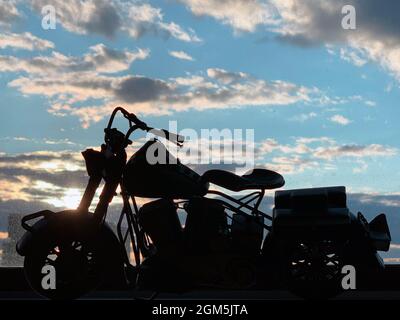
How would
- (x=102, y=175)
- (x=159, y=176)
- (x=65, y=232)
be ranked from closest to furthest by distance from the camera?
(x=159, y=176), (x=65, y=232), (x=102, y=175)

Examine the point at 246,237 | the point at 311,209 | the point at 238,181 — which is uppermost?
the point at 238,181

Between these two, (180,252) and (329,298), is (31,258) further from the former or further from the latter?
(329,298)

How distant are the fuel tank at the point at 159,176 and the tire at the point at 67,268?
745mm

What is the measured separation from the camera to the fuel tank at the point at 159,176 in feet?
19.2

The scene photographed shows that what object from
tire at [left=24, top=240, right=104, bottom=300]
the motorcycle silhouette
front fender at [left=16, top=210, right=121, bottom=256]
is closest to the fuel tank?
the motorcycle silhouette

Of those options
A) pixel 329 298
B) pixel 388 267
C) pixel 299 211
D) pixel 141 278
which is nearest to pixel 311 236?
pixel 299 211

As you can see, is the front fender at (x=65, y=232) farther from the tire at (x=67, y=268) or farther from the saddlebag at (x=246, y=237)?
the saddlebag at (x=246, y=237)

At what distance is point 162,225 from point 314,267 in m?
1.48

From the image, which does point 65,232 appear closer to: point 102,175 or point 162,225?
point 102,175

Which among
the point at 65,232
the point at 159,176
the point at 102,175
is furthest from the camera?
the point at 102,175

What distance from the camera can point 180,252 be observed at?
5867 mm

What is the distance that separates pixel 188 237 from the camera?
5.91 metres

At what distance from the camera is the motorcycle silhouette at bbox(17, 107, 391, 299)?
230 inches

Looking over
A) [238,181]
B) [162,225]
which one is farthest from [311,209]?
[162,225]
